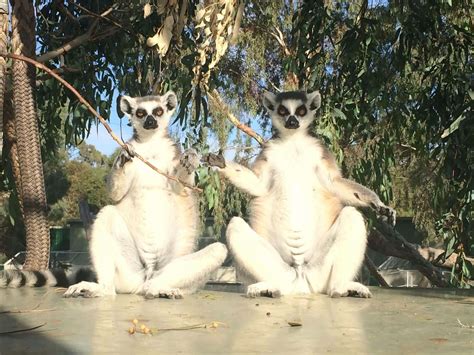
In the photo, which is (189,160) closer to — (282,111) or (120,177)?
(120,177)

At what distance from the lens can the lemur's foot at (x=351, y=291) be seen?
5.57 m

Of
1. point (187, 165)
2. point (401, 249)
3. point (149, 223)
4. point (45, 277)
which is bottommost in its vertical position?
point (45, 277)

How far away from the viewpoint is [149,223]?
6039 mm

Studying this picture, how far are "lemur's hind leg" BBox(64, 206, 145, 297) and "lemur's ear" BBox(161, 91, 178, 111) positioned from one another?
1.20 metres

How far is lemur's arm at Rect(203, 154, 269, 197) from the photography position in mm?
5818

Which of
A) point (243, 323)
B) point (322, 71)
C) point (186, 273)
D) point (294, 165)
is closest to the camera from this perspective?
point (243, 323)

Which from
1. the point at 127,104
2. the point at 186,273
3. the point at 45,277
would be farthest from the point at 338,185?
the point at 45,277

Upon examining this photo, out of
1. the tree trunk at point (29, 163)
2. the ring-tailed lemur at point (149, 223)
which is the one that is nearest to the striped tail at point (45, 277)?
the ring-tailed lemur at point (149, 223)

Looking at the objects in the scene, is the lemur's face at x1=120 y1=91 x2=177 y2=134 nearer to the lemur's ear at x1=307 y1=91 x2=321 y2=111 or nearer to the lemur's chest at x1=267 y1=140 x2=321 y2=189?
the lemur's chest at x1=267 y1=140 x2=321 y2=189

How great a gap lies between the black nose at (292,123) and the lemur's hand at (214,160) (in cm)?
79

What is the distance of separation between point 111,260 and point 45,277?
46.1 inches

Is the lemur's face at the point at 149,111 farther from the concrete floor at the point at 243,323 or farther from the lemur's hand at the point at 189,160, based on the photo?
the concrete floor at the point at 243,323

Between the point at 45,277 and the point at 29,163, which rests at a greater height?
the point at 29,163

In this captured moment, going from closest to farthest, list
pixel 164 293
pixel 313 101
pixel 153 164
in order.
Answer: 1. pixel 164 293
2. pixel 153 164
3. pixel 313 101
